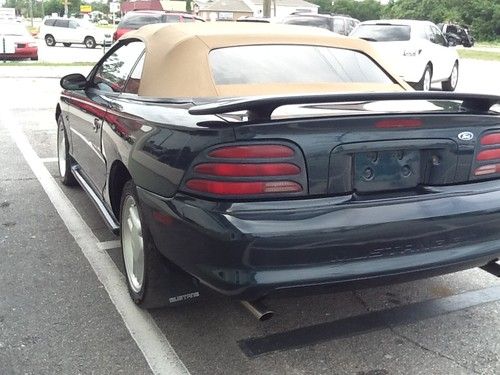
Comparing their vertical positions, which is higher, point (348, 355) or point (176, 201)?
point (176, 201)

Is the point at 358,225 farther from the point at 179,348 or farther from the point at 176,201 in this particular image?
the point at 179,348

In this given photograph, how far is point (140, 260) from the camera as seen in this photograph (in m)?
3.30

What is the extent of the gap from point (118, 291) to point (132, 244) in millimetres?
421

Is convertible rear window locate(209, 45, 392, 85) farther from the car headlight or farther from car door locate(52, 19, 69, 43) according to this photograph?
car door locate(52, 19, 69, 43)

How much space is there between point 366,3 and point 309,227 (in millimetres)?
91643

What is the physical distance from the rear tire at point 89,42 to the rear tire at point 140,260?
32008mm

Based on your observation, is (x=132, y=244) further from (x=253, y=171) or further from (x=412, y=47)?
(x=412, y=47)

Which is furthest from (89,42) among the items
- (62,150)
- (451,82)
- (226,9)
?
(226,9)

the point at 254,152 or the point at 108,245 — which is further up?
the point at 254,152

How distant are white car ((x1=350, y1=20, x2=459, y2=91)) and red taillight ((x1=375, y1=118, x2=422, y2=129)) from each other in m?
10.2

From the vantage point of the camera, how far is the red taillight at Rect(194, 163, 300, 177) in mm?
2576

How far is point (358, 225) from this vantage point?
2.62m

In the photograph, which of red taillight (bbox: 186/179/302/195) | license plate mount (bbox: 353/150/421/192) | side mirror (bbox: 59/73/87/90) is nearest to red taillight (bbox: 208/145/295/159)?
red taillight (bbox: 186/179/302/195)

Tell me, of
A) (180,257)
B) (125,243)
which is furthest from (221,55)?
(180,257)
